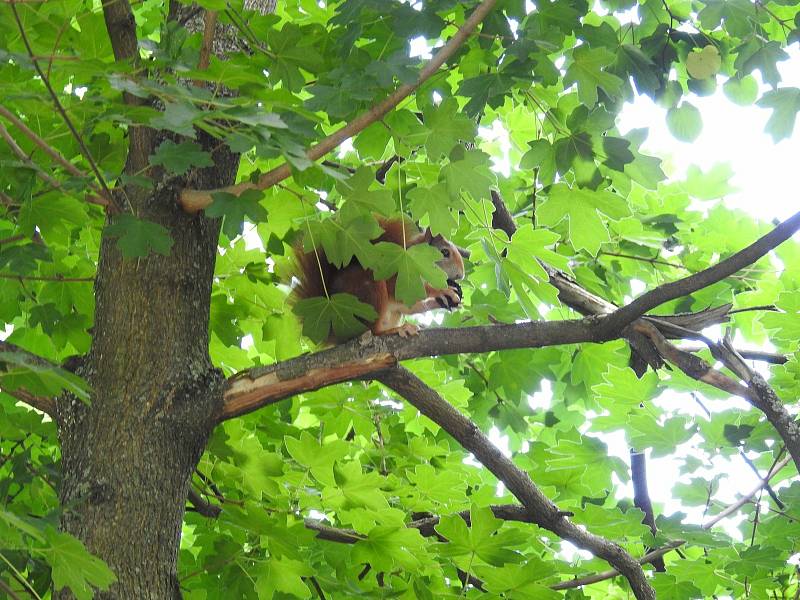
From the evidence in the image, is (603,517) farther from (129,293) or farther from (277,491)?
(129,293)

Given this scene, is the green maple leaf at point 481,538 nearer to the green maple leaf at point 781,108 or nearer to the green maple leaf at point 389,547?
the green maple leaf at point 389,547

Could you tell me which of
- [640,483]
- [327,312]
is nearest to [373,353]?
[327,312]

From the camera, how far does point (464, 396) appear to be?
3275 millimetres

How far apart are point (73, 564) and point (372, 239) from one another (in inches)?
55.4

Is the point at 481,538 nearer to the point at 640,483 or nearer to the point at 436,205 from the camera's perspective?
the point at 436,205

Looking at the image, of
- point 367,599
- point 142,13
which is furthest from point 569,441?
point 142,13

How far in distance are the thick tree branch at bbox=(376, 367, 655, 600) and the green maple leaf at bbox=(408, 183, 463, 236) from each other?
1.52ft

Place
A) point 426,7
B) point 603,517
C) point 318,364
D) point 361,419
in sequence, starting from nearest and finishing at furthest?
point 426,7 < point 318,364 < point 603,517 < point 361,419

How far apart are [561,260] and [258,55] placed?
3.35ft

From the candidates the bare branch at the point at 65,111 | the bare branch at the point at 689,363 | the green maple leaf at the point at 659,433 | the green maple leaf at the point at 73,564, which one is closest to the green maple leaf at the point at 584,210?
the bare branch at the point at 689,363

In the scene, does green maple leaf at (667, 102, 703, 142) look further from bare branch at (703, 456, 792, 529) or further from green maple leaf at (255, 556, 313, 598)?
green maple leaf at (255, 556, 313, 598)

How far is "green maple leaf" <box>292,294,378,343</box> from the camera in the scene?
2.43m

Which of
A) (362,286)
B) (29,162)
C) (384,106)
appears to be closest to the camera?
(29,162)

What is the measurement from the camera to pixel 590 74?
217 centimetres
